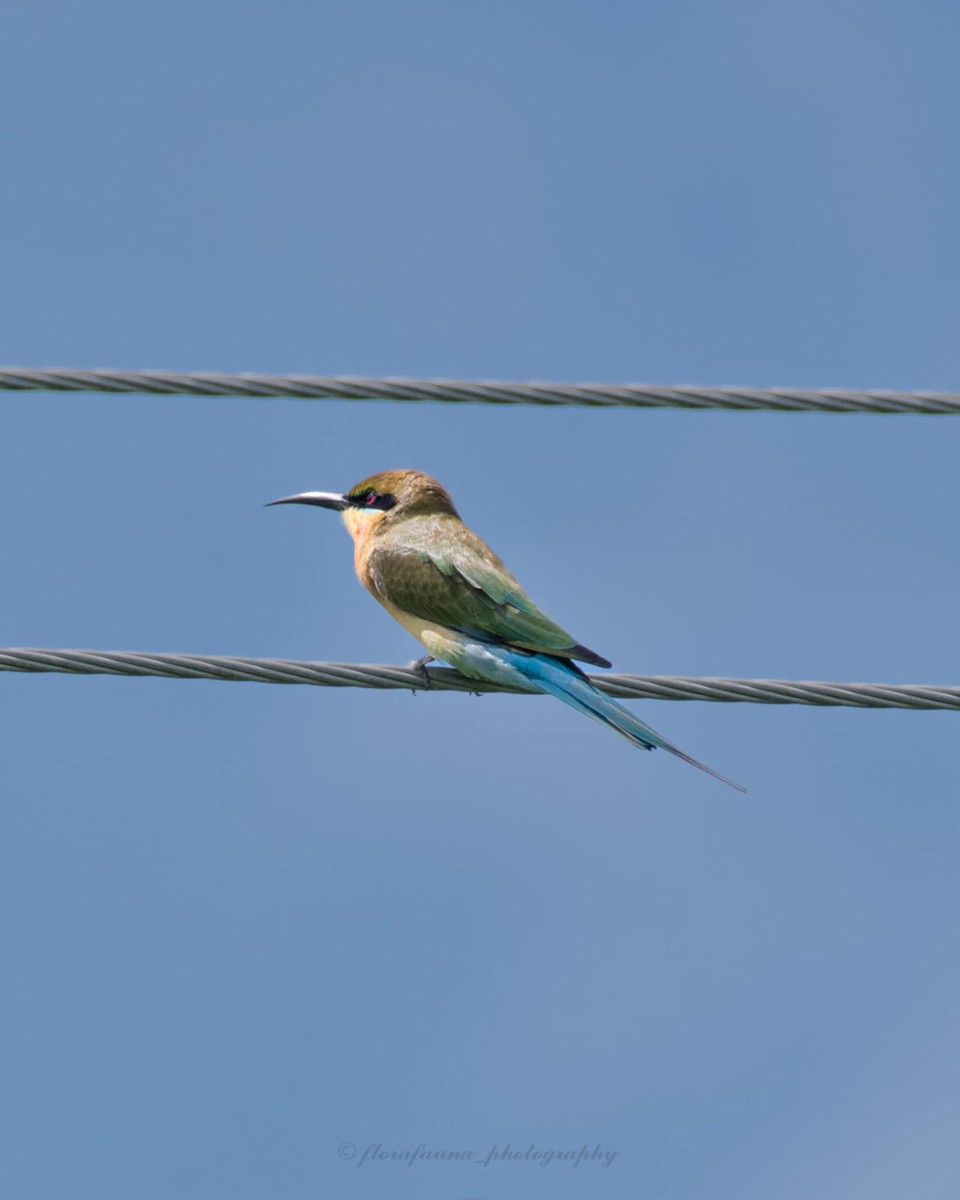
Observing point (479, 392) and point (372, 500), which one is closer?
point (479, 392)

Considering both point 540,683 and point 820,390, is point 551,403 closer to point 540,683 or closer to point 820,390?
point 820,390

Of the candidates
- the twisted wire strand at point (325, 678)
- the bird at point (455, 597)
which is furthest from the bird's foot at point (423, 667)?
the twisted wire strand at point (325, 678)

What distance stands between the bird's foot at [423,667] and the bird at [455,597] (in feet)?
0.03

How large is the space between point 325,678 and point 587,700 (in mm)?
956

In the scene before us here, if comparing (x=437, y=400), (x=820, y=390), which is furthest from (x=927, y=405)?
(x=437, y=400)

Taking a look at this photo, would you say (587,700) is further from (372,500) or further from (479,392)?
(372,500)

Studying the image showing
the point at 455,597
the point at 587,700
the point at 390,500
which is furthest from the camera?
the point at 390,500

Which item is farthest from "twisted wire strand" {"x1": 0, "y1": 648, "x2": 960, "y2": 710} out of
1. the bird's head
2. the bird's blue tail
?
the bird's head

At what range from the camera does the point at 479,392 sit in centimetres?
400

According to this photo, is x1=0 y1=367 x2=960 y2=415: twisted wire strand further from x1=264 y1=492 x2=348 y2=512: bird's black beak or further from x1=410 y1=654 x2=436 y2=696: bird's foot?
x1=264 y1=492 x2=348 y2=512: bird's black beak

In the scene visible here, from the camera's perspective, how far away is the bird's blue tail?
15.1 feet

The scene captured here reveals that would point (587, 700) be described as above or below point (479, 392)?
below

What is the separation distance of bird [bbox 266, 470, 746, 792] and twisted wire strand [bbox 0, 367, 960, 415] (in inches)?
32.5

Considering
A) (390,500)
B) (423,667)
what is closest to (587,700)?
(423,667)
